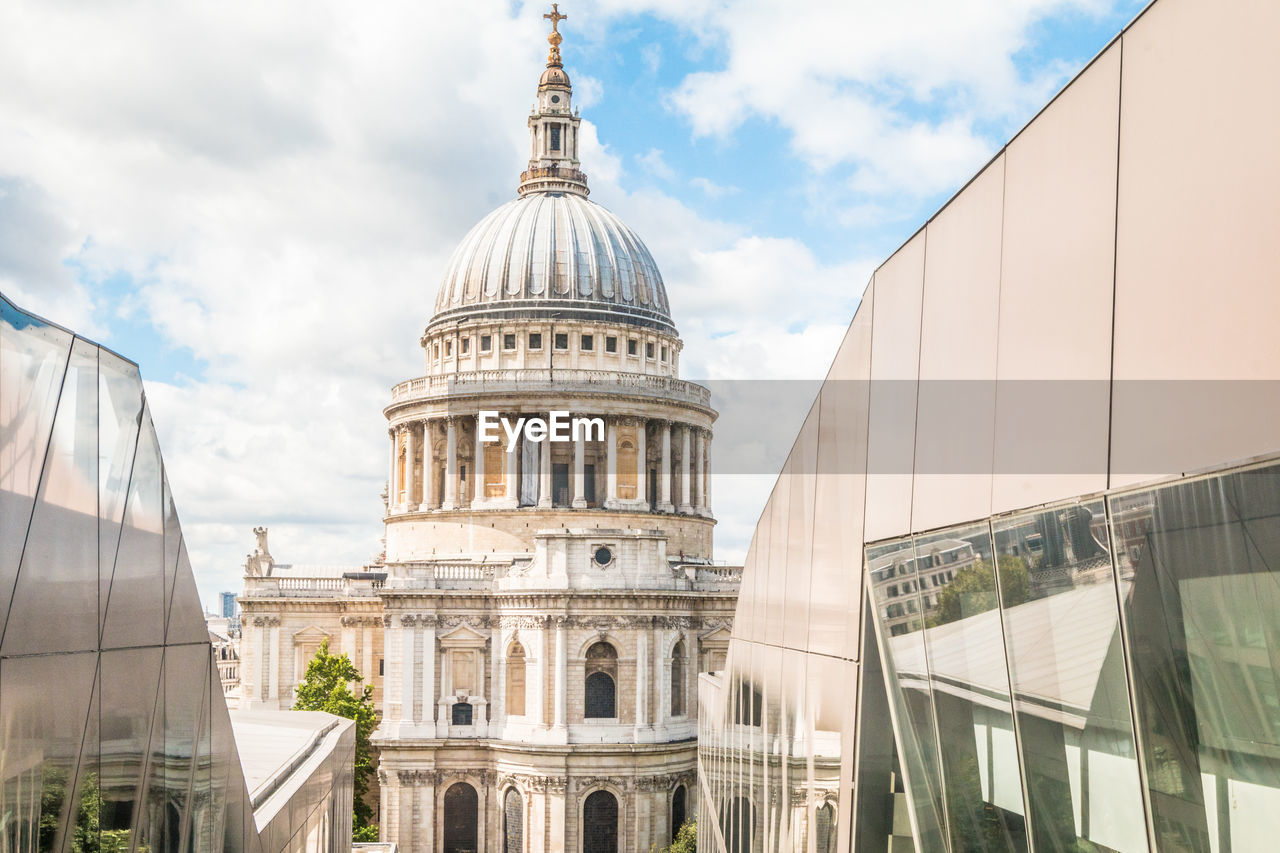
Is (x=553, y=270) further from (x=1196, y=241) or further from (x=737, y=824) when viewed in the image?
(x=1196, y=241)

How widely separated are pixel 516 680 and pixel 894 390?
6548 cm

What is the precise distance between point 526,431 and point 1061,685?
77701 millimetres

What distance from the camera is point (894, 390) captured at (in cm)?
1169

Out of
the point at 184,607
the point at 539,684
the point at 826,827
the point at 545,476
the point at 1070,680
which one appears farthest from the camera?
the point at 545,476

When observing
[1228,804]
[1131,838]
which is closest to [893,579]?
[1131,838]

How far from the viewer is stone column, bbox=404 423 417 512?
88375 mm

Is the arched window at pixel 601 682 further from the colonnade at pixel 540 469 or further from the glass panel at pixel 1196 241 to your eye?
the glass panel at pixel 1196 241

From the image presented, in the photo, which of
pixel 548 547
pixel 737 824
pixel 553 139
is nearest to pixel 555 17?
pixel 553 139

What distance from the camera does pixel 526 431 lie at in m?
84.8

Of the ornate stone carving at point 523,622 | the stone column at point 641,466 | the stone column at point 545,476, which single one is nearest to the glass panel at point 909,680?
the ornate stone carving at point 523,622

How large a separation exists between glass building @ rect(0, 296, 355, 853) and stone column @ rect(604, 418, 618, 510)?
66483mm

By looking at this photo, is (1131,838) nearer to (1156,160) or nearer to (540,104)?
(1156,160)

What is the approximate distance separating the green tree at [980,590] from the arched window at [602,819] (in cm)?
6402

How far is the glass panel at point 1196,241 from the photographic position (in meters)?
5.78
